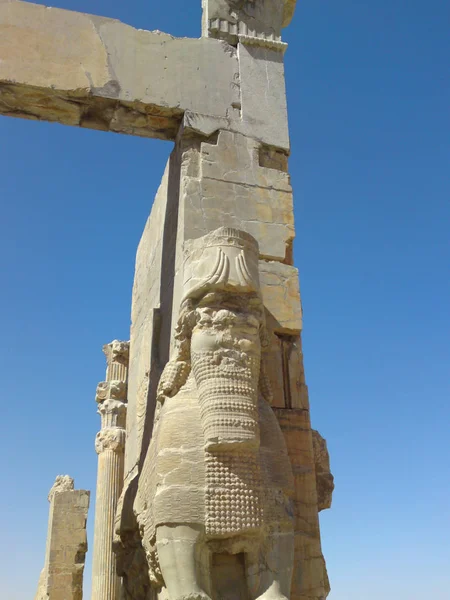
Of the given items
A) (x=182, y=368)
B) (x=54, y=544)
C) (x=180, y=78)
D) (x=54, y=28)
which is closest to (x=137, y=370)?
(x=182, y=368)

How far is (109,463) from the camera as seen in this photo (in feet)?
34.9

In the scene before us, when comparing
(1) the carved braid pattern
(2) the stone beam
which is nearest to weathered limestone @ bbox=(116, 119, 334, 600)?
(2) the stone beam

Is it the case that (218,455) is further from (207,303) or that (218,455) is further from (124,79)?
(124,79)

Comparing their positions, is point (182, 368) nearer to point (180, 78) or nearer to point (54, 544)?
point (180, 78)

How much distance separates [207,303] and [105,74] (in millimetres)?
2381

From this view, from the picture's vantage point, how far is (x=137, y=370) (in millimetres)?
6379

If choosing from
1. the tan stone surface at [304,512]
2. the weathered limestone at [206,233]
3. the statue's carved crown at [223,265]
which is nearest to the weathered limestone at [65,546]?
the weathered limestone at [206,233]

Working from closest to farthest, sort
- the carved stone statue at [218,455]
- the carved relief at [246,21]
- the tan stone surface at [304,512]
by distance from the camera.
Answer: the carved stone statue at [218,455], the tan stone surface at [304,512], the carved relief at [246,21]

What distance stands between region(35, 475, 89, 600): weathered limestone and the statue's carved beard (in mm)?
8576

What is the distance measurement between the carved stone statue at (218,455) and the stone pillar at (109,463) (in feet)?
19.1

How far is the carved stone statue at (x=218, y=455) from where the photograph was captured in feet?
12.8

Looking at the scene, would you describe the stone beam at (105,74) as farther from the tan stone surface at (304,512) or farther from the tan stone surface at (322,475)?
the tan stone surface at (322,475)

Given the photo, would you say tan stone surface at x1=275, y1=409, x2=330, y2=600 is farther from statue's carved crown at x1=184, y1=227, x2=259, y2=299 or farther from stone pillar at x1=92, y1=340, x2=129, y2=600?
stone pillar at x1=92, y1=340, x2=129, y2=600

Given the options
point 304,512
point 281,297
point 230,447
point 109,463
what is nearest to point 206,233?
point 281,297
